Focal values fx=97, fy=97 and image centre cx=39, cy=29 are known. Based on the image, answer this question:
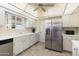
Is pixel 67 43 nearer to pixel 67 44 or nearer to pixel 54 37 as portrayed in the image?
pixel 67 44

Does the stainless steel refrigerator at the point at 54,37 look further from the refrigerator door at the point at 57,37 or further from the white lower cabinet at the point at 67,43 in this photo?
the white lower cabinet at the point at 67,43

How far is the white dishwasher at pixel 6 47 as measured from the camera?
104 inches

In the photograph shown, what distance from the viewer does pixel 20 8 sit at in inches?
184

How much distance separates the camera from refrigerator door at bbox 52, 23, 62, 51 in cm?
437

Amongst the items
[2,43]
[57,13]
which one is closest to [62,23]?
[57,13]

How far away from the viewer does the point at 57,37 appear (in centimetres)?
447

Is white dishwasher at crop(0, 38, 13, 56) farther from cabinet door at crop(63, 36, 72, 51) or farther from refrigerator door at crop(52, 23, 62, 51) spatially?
cabinet door at crop(63, 36, 72, 51)

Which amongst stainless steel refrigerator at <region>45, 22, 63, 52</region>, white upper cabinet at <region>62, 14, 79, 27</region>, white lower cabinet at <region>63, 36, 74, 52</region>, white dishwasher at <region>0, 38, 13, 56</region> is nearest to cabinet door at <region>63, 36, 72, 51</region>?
white lower cabinet at <region>63, 36, 74, 52</region>

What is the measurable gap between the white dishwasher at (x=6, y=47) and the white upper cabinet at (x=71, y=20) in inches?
111

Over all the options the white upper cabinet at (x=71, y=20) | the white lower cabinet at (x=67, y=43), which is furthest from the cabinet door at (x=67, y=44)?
the white upper cabinet at (x=71, y=20)

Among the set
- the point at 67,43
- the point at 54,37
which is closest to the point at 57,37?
the point at 54,37

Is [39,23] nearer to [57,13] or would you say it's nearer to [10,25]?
[57,13]

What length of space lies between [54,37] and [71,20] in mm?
1134

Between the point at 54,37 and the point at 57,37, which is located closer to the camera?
the point at 57,37
